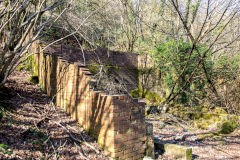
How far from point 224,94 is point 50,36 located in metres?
9.06

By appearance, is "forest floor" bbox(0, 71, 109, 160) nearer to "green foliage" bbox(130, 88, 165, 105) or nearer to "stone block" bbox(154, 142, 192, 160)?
"stone block" bbox(154, 142, 192, 160)

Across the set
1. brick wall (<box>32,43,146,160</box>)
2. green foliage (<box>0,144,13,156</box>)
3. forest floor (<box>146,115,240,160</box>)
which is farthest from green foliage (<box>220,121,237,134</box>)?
green foliage (<box>0,144,13,156</box>)

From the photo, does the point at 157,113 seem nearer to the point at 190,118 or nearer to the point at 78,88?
the point at 190,118

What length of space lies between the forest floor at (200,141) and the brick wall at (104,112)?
107 cm

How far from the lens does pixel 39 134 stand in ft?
13.9

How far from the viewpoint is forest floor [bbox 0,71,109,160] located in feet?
12.1

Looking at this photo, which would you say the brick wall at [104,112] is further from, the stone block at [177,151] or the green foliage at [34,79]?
the green foliage at [34,79]

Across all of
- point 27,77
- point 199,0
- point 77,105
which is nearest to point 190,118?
point 199,0

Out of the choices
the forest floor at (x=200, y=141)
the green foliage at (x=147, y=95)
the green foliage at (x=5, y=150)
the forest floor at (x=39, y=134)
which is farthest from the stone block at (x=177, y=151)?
the green foliage at (x=147, y=95)

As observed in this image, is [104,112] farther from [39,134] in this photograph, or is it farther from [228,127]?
[228,127]

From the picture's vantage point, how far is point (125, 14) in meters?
13.4

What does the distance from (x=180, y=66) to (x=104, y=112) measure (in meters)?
7.84

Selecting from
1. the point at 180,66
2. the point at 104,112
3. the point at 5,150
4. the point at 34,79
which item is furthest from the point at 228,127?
the point at 5,150

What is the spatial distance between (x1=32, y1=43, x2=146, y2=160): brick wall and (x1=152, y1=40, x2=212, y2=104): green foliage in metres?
6.63
